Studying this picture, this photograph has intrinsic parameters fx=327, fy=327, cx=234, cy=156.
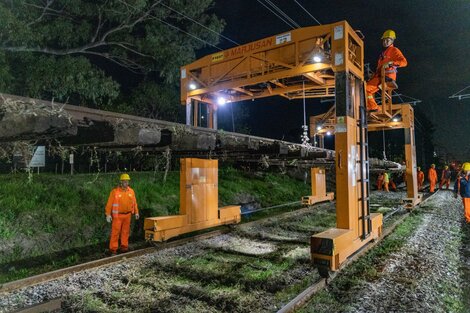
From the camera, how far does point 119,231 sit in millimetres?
7719

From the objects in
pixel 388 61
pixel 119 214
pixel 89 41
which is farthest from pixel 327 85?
pixel 89 41

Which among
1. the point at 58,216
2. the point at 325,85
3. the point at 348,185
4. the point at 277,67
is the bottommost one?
the point at 58,216

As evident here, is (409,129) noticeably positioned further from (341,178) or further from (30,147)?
(30,147)

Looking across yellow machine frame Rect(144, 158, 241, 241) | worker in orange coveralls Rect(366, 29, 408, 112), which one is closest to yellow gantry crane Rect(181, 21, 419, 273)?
worker in orange coveralls Rect(366, 29, 408, 112)

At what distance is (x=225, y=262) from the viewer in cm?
693

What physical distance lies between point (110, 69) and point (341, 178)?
15364 mm

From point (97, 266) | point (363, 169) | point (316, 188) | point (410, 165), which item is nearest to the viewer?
point (97, 266)

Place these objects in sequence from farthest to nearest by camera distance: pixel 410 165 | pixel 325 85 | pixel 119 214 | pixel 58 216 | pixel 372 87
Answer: pixel 410 165
pixel 372 87
pixel 325 85
pixel 58 216
pixel 119 214

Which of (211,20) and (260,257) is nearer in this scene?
(260,257)

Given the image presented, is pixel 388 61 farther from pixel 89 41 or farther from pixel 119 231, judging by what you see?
pixel 89 41

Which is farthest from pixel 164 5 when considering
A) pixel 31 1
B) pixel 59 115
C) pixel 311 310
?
pixel 311 310

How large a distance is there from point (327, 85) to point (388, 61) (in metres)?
1.93

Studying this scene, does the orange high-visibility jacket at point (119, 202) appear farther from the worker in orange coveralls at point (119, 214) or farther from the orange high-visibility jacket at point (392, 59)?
the orange high-visibility jacket at point (392, 59)

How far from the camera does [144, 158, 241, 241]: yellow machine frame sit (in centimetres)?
807
